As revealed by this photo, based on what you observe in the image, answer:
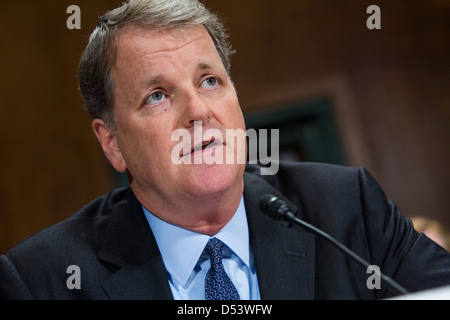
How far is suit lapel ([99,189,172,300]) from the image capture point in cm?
169

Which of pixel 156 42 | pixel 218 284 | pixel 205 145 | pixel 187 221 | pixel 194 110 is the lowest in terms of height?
pixel 218 284

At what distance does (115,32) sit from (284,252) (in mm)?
872

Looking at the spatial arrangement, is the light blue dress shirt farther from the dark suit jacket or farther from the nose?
the nose

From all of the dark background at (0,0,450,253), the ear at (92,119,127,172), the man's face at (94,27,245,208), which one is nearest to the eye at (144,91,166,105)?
the man's face at (94,27,245,208)

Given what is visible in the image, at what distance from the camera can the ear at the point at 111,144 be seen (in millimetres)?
1950

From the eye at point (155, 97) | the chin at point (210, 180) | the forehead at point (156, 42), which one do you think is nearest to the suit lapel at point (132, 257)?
the chin at point (210, 180)

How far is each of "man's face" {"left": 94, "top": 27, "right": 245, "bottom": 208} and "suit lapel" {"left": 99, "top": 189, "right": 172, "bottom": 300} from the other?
141 millimetres

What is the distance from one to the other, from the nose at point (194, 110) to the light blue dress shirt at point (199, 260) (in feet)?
1.19

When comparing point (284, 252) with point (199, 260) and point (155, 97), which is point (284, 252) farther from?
point (155, 97)

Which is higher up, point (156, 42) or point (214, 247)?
point (156, 42)

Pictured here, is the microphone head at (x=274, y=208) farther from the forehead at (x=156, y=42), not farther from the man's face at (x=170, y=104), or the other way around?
the forehead at (x=156, y=42)

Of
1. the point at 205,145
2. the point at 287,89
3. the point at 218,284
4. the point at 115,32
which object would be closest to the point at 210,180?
the point at 205,145

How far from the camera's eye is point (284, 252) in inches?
70.0
